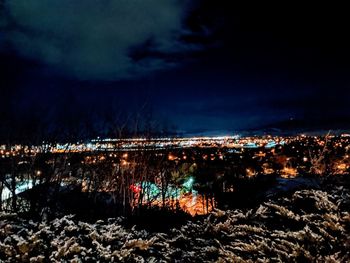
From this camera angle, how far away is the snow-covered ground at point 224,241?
4.65m

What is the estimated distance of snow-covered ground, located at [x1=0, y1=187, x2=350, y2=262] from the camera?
4.65 meters

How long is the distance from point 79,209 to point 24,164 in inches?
149

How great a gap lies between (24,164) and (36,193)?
2.21 meters

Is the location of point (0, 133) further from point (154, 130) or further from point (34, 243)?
point (34, 243)

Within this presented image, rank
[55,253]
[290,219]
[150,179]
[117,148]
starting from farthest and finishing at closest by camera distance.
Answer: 1. [150,179]
2. [117,148]
3. [290,219]
4. [55,253]

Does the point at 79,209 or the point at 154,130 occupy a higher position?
the point at 154,130

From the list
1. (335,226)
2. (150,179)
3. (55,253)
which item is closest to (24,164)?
(150,179)

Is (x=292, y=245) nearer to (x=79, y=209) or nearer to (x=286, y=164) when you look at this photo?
(x=79, y=209)

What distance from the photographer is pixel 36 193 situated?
13.9 meters

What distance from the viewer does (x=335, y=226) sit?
4742 mm

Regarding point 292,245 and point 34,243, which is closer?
point 292,245

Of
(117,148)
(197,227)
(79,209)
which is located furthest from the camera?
(117,148)

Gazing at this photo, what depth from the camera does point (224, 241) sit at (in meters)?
6.46

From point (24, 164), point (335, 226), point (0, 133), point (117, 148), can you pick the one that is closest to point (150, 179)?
point (117, 148)
